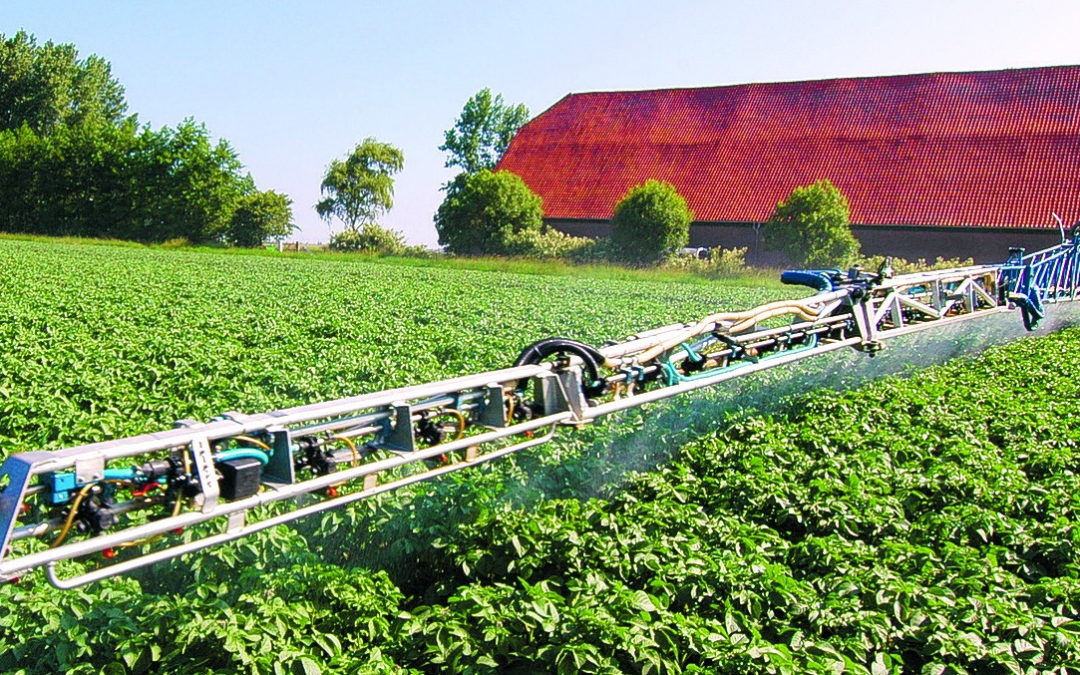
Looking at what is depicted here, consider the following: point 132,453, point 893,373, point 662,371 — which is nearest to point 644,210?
point 893,373

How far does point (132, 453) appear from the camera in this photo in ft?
11.6

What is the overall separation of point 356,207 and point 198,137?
1660 centimetres

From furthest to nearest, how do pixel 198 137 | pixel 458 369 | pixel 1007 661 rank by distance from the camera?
pixel 198 137, pixel 458 369, pixel 1007 661

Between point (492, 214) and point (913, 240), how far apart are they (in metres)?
16.1

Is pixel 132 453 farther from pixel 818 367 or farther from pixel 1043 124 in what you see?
pixel 1043 124

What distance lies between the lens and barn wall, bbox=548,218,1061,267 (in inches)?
1421

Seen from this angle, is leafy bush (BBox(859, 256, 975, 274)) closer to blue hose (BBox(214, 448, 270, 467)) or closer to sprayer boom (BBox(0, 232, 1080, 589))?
sprayer boom (BBox(0, 232, 1080, 589))

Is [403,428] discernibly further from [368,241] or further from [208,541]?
[368,241]

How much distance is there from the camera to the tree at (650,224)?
38.5 metres

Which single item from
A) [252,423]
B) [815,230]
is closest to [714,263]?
[815,230]

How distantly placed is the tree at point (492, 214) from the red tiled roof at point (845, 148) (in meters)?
2.74

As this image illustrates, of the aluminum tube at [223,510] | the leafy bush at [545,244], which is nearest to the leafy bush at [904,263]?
the leafy bush at [545,244]

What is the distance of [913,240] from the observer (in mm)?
37781

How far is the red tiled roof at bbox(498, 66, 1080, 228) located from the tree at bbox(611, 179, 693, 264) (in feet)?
9.32
